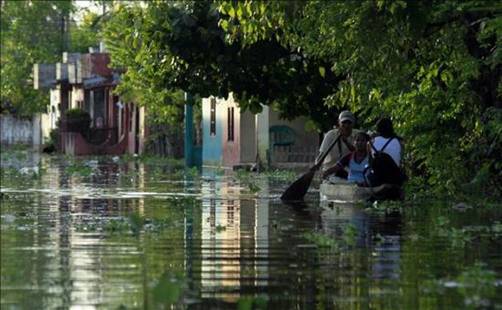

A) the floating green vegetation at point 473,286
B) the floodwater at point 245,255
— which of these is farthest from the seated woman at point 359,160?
the floating green vegetation at point 473,286

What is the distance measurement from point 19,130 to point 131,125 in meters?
42.2

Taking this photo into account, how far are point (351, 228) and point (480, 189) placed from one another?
775cm

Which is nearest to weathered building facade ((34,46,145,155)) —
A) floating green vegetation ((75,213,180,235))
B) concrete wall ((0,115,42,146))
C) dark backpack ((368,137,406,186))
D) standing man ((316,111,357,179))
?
concrete wall ((0,115,42,146))

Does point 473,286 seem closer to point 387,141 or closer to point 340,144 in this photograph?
point 387,141

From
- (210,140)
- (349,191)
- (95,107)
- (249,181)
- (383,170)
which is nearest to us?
(383,170)

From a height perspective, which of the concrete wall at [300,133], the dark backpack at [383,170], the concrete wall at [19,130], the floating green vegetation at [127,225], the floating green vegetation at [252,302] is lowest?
the floating green vegetation at [252,302]

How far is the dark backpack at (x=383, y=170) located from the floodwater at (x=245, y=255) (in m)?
0.60

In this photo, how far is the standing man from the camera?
25.6 meters

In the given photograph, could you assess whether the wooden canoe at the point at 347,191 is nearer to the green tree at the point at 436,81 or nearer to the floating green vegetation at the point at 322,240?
the green tree at the point at 436,81

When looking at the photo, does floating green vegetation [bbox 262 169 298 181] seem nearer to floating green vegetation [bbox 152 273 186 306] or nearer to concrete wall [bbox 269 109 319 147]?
concrete wall [bbox 269 109 319 147]

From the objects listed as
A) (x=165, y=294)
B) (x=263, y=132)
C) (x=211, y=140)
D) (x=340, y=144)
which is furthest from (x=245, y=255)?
(x=211, y=140)

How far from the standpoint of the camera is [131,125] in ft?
258

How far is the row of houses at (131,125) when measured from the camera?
52.0m

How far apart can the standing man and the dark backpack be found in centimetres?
92
